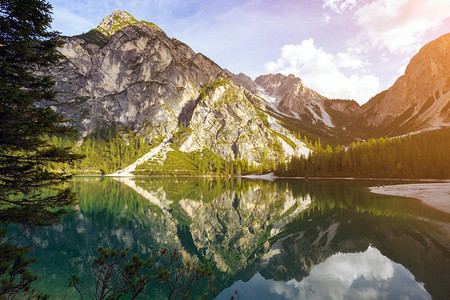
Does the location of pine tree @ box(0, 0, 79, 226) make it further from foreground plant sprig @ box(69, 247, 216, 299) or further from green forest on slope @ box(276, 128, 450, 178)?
green forest on slope @ box(276, 128, 450, 178)

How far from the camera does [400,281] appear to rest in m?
16.4

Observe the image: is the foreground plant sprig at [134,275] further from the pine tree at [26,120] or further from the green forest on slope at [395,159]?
the green forest on slope at [395,159]

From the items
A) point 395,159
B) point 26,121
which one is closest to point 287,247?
point 26,121

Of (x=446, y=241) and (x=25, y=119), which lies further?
(x=446, y=241)

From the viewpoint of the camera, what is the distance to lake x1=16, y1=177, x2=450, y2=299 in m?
16.6

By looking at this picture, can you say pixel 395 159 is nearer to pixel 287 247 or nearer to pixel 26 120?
pixel 287 247

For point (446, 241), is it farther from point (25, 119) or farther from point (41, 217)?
point (25, 119)

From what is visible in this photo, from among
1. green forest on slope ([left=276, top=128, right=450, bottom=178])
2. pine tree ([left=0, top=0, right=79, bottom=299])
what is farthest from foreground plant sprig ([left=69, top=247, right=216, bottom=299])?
Answer: green forest on slope ([left=276, top=128, right=450, bottom=178])

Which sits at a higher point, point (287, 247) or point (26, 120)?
point (26, 120)

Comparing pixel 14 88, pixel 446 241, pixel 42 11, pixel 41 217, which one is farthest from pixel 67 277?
pixel 446 241

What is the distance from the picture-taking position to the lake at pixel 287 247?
1662 centimetres

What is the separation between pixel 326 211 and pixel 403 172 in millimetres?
101024

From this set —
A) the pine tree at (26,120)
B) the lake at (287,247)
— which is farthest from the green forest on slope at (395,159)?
the pine tree at (26,120)

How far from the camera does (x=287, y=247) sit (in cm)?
2475
